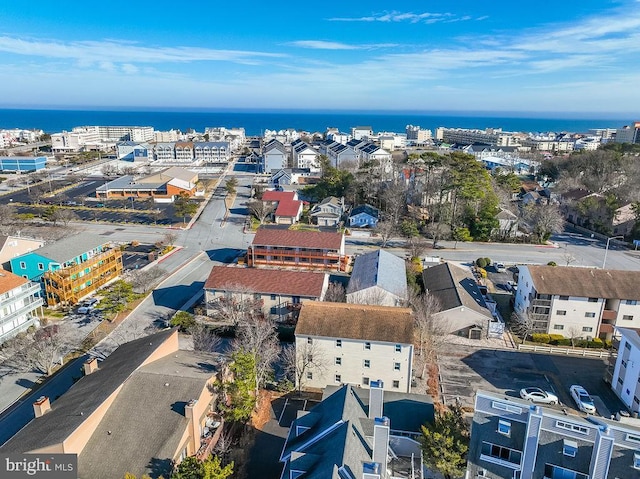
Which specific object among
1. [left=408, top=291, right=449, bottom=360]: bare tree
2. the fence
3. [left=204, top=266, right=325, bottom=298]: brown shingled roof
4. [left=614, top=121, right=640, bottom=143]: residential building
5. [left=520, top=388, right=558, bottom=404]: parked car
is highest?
[left=614, top=121, right=640, bottom=143]: residential building

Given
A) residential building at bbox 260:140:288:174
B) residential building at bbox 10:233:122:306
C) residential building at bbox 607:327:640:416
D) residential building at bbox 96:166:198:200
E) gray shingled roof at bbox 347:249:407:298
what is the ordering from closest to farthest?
1. residential building at bbox 607:327:640:416
2. gray shingled roof at bbox 347:249:407:298
3. residential building at bbox 10:233:122:306
4. residential building at bbox 96:166:198:200
5. residential building at bbox 260:140:288:174

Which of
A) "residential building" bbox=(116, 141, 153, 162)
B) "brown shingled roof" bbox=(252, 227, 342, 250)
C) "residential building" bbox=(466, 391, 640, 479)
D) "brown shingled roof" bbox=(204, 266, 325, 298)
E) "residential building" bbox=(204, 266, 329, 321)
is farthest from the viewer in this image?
"residential building" bbox=(116, 141, 153, 162)

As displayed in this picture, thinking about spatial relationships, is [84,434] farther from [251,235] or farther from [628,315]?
[251,235]

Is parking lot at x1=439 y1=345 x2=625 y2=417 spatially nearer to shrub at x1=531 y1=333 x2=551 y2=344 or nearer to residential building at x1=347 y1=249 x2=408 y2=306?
shrub at x1=531 y1=333 x2=551 y2=344

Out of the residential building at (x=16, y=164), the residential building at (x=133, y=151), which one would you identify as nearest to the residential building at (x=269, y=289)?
the residential building at (x=16, y=164)

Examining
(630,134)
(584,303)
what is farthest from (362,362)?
(630,134)

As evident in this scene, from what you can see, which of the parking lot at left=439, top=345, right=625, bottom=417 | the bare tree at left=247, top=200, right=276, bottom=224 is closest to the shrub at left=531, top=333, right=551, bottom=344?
the parking lot at left=439, top=345, right=625, bottom=417

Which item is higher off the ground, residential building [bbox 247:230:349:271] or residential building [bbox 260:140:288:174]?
residential building [bbox 260:140:288:174]
